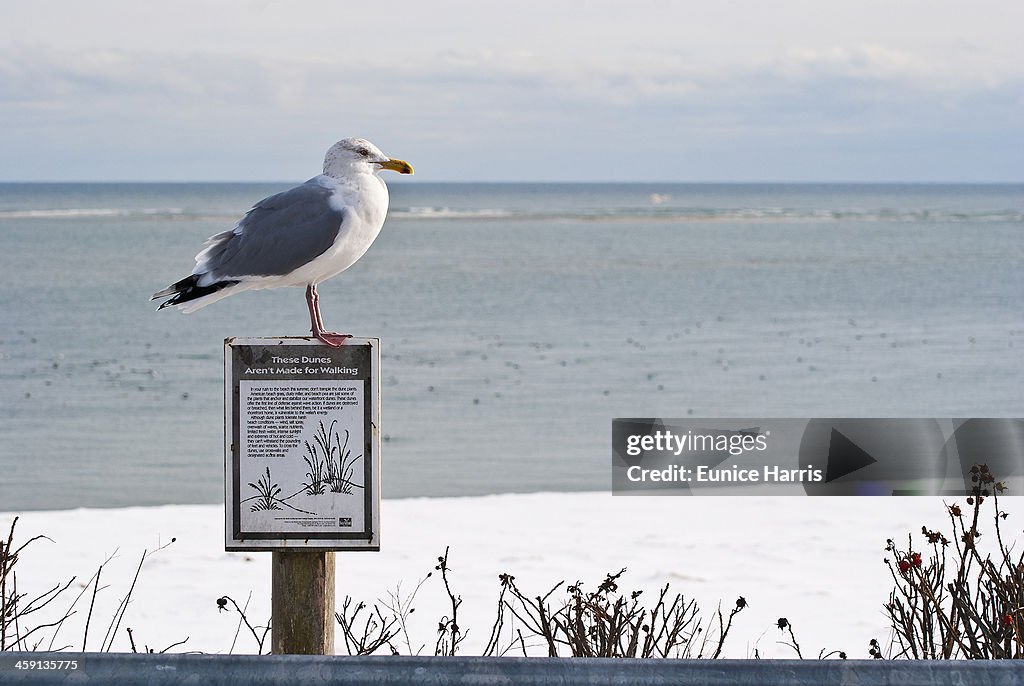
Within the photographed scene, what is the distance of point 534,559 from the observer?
6.27m

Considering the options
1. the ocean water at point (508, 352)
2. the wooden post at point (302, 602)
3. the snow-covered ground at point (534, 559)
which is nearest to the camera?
the wooden post at point (302, 602)

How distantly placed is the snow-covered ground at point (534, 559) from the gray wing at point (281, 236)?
1809 millimetres

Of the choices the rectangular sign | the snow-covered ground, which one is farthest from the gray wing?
the snow-covered ground

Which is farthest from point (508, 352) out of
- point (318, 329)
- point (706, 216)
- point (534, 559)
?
point (706, 216)

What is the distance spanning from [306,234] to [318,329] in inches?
12.4

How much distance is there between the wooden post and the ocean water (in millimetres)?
5649

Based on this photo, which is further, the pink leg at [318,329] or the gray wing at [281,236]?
the gray wing at [281,236]

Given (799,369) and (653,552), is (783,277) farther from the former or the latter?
(653,552)

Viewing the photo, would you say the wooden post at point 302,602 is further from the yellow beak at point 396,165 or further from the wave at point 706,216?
the wave at point 706,216

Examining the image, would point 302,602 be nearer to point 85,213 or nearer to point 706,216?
point 706,216

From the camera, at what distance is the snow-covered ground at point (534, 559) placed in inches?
204

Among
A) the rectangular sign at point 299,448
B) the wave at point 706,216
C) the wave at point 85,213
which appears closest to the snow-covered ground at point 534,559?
the rectangular sign at point 299,448
